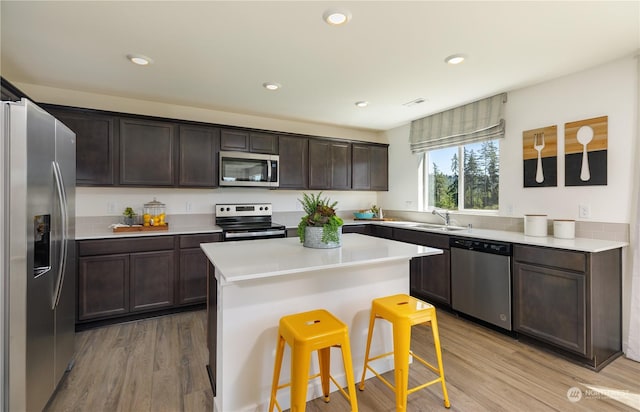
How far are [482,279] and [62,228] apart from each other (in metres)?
3.44

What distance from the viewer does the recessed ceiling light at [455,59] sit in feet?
7.72

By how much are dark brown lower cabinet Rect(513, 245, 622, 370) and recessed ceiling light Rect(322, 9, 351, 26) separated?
234 cm

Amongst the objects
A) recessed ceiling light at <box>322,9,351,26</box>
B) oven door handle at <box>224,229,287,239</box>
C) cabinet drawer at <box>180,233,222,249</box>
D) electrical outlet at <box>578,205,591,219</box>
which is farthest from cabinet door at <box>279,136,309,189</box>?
electrical outlet at <box>578,205,591,219</box>

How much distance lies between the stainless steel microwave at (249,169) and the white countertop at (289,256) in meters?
1.64

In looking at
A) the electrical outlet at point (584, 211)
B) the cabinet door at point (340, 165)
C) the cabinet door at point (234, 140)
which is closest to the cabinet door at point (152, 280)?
the cabinet door at point (234, 140)

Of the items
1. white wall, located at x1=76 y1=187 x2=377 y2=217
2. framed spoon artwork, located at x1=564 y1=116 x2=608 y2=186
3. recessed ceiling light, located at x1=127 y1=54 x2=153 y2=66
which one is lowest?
white wall, located at x1=76 y1=187 x2=377 y2=217

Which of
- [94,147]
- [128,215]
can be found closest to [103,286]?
[128,215]

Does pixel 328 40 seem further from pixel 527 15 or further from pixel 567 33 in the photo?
pixel 567 33

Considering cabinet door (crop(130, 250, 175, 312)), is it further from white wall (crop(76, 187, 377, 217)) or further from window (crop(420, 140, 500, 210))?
window (crop(420, 140, 500, 210))

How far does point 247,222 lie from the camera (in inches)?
158

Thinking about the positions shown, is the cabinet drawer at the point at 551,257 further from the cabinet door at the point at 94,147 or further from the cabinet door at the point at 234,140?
the cabinet door at the point at 94,147

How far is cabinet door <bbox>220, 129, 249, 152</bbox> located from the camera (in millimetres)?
3721

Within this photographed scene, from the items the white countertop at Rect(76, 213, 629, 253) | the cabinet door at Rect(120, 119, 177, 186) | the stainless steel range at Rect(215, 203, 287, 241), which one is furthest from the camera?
the stainless steel range at Rect(215, 203, 287, 241)

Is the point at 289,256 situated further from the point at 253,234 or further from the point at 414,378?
the point at 253,234
